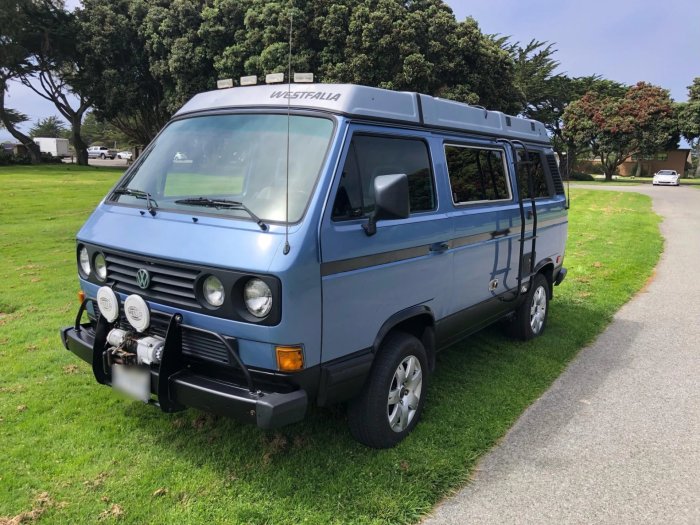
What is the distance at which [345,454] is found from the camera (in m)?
3.66

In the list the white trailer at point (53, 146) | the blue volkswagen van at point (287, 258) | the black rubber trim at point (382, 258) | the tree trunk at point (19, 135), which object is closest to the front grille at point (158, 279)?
the blue volkswagen van at point (287, 258)

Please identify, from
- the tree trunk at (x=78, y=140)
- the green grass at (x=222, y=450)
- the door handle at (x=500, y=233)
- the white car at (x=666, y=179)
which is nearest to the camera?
the green grass at (x=222, y=450)

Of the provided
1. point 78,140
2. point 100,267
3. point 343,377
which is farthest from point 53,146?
point 343,377

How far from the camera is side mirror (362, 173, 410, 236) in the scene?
3221 millimetres

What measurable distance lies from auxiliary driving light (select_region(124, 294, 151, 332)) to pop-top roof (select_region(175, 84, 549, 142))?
150cm

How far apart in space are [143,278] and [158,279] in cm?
12

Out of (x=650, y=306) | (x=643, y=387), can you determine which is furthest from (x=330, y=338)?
(x=650, y=306)

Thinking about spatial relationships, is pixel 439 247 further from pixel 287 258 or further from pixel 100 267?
pixel 100 267

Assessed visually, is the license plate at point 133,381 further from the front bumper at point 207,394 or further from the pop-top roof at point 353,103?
the pop-top roof at point 353,103

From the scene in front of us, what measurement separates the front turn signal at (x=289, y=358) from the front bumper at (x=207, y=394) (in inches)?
5.6

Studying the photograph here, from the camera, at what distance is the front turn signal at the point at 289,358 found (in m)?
2.94

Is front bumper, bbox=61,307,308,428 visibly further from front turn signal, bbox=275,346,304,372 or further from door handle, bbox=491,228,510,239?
door handle, bbox=491,228,510,239

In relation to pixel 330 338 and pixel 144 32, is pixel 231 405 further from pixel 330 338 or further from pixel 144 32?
pixel 144 32

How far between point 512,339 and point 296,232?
13.2 ft
